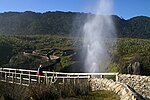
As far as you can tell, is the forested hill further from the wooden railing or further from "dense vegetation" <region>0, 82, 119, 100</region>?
"dense vegetation" <region>0, 82, 119, 100</region>

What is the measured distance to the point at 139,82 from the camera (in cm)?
2130

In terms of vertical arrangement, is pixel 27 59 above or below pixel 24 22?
below

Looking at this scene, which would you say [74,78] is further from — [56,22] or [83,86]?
[56,22]

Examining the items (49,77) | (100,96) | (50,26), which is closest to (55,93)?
(100,96)

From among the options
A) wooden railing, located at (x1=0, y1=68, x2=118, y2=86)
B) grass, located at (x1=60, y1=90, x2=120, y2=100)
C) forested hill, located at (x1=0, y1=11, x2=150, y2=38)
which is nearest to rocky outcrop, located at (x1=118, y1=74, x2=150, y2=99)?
wooden railing, located at (x1=0, y1=68, x2=118, y2=86)

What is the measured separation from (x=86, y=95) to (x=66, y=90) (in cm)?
95

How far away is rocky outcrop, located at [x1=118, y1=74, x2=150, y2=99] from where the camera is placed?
21.1 metres

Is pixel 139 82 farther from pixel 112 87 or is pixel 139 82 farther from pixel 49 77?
pixel 49 77

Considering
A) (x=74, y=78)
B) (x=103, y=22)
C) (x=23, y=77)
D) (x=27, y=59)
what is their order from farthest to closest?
(x=103, y=22), (x=27, y=59), (x=23, y=77), (x=74, y=78)

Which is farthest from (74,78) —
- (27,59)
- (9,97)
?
(27,59)

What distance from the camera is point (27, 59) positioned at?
188 ft

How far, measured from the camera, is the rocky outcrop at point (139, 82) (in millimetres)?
21109

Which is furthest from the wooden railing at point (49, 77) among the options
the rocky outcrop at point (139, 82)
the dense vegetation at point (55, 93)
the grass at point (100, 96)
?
the grass at point (100, 96)

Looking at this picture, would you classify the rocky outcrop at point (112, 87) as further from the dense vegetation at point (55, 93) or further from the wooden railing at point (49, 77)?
the wooden railing at point (49, 77)
